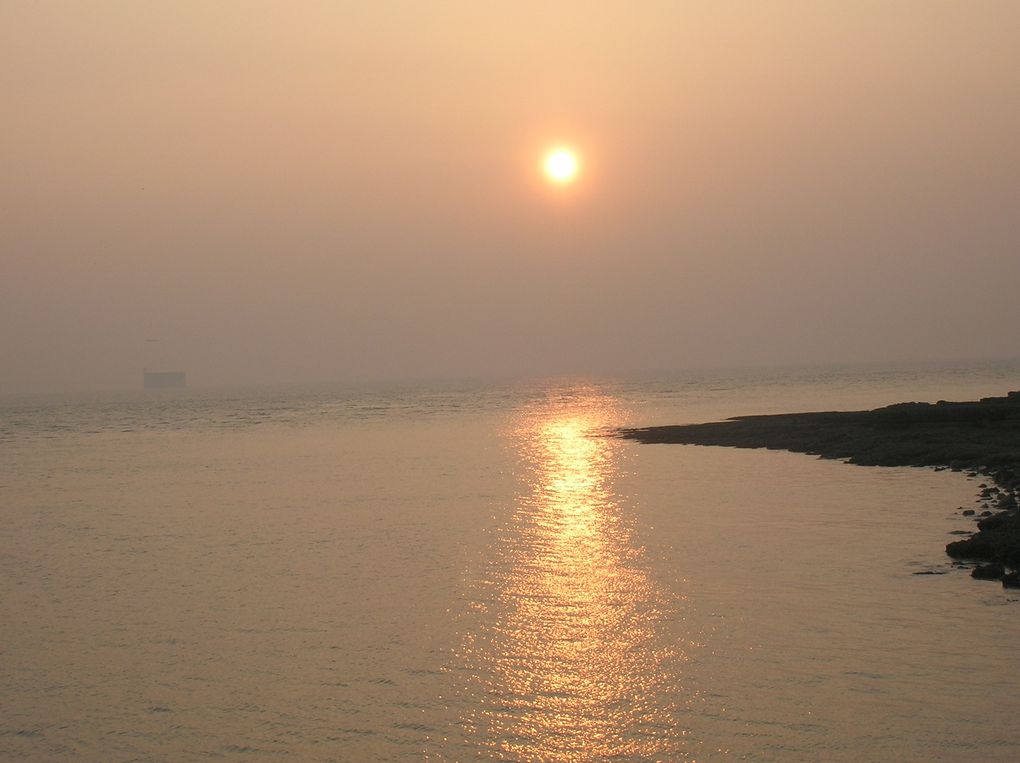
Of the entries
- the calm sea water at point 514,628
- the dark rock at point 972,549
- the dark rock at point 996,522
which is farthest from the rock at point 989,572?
the dark rock at point 996,522

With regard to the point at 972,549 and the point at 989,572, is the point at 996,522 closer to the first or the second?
the point at 972,549

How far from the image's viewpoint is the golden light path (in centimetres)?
1139

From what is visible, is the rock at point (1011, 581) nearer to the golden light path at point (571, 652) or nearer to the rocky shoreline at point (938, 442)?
the rocky shoreline at point (938, 442)

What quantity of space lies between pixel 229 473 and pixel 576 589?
32.4m

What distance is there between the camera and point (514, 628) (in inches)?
636

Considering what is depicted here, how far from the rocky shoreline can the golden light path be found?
6.96 meters

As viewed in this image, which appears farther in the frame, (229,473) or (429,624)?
(229,473)

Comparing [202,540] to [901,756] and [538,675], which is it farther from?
[901,756]

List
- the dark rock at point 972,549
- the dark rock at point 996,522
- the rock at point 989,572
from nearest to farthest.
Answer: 1. the rock at point 989,572
2. the dark rock at point 972,549
3. the dark rock at point 996,522

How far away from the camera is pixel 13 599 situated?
19703mm

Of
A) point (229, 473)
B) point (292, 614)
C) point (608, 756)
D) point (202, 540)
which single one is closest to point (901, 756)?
point (608, 756)

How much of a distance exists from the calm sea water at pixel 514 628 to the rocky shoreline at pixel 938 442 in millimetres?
1027

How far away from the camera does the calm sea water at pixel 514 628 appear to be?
38.0 ft

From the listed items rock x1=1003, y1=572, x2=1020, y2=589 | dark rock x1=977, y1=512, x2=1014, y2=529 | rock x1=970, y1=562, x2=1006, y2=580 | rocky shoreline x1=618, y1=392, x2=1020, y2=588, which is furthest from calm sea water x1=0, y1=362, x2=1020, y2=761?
rocky shoreline x1=618, y1=392, x2=1020, y2=588
